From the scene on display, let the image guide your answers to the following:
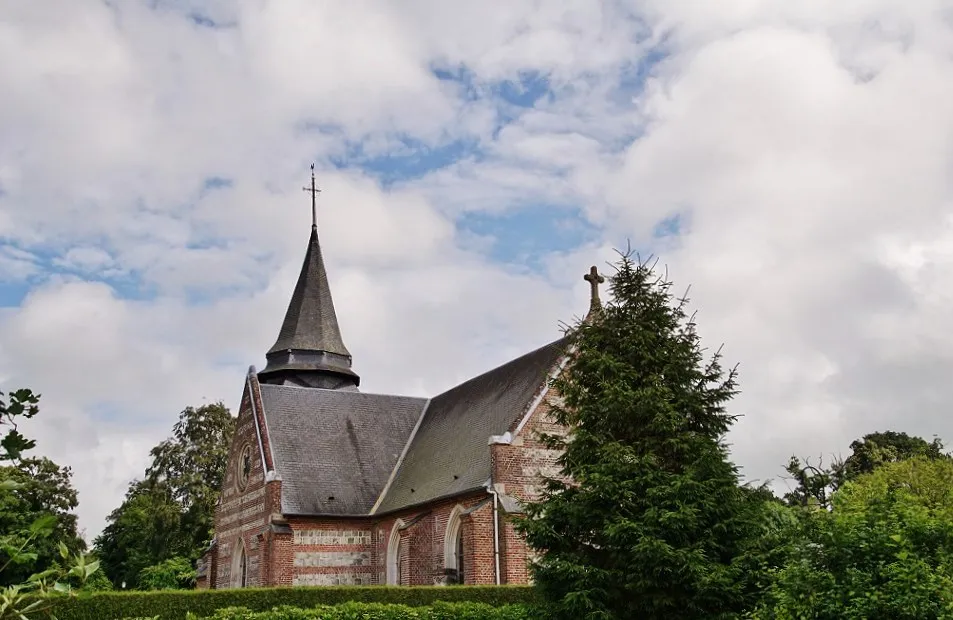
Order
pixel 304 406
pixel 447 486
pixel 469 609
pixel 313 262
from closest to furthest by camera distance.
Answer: pixel 469 609
pixel 447 486
pixel 304 406
pixel 313 262

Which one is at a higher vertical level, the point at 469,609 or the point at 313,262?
the point at 313,262

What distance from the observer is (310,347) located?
38.5 m

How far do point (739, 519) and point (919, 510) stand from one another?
4261mm

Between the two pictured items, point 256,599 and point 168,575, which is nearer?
point 256,599

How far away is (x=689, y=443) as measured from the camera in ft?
52.6

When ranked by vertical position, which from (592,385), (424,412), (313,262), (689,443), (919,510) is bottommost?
(919,510)

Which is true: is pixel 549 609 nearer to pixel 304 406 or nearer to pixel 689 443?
pixel 689 443

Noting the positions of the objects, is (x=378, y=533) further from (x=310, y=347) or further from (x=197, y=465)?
(x=197, y=465)

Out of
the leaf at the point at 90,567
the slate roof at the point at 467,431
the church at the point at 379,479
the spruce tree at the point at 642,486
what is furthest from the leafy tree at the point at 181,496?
the leaf at the point at 90,567

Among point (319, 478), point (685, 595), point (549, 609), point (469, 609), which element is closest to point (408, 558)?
point (319, 478)

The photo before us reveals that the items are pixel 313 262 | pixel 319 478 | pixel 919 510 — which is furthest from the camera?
pixel 313 262

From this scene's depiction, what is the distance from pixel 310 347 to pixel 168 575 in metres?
16.7

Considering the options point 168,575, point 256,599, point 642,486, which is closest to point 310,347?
point 168,575

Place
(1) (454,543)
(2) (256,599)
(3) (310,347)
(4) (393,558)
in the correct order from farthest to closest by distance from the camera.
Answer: (3) (310,347)
(4) (393,558)
(1) (454,543)
(2) (256,599)
